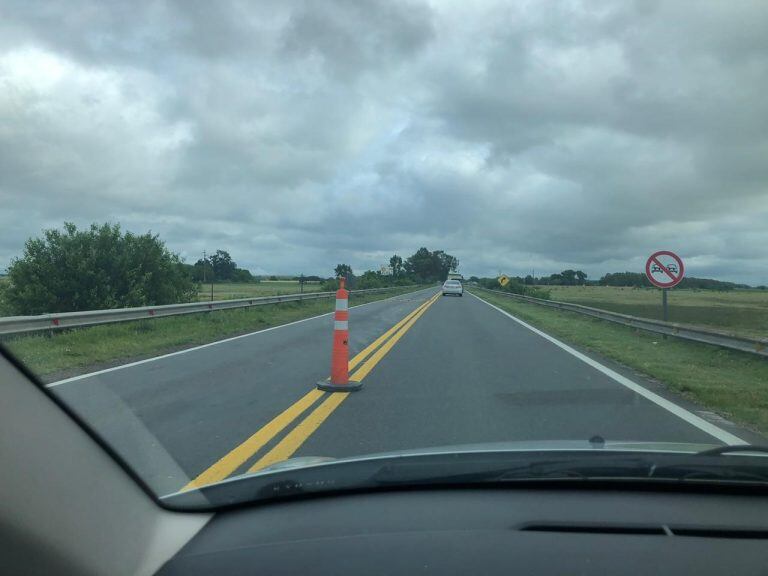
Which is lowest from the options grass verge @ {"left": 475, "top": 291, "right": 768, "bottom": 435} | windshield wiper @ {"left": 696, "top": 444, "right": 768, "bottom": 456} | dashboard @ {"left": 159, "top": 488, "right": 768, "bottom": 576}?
grass verge @ {"left": 475, "top": 291, "right": 768, "bottom": 435}

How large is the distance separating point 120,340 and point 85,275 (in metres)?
12.7

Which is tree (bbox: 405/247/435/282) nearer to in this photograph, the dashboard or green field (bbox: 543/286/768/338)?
green field (bbox: 543/286/768/338)

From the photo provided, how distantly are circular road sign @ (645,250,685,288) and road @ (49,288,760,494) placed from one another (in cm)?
417

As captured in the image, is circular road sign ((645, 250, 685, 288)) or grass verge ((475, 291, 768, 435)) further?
circular road sign ((645, 250, 685, 288))

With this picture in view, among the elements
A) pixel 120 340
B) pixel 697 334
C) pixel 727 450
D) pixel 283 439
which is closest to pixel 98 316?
pixel 120 340

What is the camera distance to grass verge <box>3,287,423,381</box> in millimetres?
11383

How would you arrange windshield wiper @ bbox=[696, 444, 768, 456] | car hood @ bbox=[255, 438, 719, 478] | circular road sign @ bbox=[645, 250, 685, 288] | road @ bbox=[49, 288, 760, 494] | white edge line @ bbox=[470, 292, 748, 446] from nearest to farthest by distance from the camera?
windshield wiper @ bbox=[696, 444, 768, 456], car hood @ bbox=[255, 438, 719, 478], road @ bbox=[49, 288, 760, 494], white edge line @ bbox=[470, 292, 748, 446], circular road sign @ bbox=[645, 250, 685, 288]

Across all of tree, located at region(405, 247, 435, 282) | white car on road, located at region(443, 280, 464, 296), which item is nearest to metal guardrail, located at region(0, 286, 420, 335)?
white car on road, located at region(443, 280, 464, 296)

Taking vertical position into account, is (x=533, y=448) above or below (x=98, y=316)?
below

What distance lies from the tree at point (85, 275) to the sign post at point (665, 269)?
20.1 meters

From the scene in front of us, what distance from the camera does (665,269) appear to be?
16.3 m

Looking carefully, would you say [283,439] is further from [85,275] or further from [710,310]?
[710,310]

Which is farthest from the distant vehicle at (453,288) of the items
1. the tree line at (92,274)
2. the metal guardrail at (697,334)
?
the metal guardrail at (697,334)

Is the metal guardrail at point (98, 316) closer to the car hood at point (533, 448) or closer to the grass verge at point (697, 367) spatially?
the car hood at point (533, 448)
